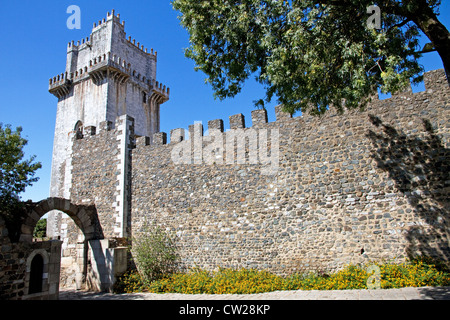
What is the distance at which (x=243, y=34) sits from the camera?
6688 millimetres

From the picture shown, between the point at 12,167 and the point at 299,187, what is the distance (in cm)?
977

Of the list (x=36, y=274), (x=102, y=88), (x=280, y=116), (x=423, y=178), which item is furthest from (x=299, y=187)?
(x=102, y=88)

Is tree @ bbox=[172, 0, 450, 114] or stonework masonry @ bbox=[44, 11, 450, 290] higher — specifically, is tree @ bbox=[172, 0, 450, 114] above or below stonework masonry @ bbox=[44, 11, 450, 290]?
above

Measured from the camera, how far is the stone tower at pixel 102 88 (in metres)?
23.4

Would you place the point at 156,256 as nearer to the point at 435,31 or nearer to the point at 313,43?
the point at 313,43

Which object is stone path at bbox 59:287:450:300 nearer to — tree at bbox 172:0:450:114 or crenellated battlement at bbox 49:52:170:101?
tree at bbox 172:0:450:114

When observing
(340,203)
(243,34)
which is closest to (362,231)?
(340,203)

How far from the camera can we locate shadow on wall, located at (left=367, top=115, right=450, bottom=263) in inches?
307

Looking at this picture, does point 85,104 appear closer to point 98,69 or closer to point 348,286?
point 98,69

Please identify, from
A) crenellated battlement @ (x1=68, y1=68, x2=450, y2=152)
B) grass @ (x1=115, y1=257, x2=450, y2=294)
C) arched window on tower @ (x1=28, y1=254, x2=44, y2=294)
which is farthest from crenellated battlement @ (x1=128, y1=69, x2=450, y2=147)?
arched window on tower @ (x1=28, y1=254, x2=44, y2=294)

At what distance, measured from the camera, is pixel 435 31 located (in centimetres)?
496

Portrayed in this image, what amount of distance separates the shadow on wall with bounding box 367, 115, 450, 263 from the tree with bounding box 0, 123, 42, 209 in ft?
37.5

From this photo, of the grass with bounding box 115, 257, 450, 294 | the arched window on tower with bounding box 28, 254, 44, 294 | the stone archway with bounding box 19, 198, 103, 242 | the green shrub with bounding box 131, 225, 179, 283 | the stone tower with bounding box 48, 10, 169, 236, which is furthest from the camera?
the stone tower with bounding box 48, 10, 169, 236

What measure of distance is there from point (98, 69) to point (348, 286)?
22.8 m
